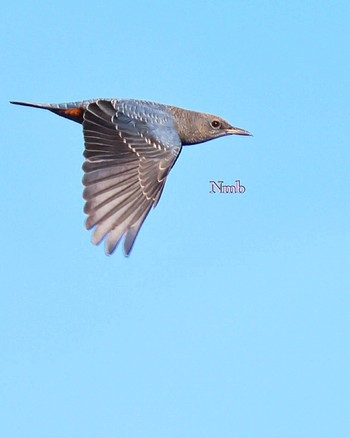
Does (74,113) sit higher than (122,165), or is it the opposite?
(74,113)

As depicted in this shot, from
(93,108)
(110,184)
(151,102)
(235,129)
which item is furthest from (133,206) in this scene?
(235,129)

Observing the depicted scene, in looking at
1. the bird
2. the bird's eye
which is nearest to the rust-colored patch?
the bird

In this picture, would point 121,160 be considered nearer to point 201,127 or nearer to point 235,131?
point 201,127

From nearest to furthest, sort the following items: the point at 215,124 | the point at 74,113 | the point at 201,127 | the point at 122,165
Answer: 1. the point at 122,165
2. the point at 74,113
3. the point at 201,127
4. the point at 215,124

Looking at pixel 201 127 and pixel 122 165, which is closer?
pixel 122 165

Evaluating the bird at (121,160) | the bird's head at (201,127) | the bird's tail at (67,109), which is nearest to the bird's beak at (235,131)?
the bird's head at (201,127)

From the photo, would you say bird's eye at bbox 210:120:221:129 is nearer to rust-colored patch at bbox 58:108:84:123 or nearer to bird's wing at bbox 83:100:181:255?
bird's wing at bbox 83:100:181:255

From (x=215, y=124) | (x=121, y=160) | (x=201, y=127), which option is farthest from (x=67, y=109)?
(x=215, y=124)
